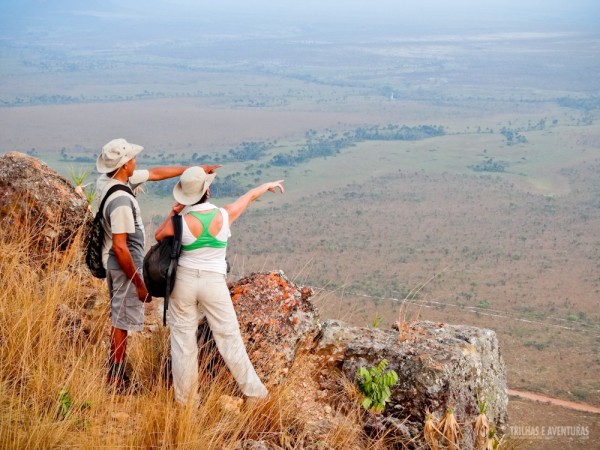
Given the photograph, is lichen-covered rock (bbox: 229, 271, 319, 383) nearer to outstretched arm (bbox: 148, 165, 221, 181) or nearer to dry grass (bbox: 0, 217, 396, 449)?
dry grass (bbox: 0, 217, 396, 449)

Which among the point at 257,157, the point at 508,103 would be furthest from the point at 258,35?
the point at 257,157

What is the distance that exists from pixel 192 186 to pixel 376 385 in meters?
1.62

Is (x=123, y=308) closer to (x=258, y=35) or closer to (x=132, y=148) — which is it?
(x=132, y=148)

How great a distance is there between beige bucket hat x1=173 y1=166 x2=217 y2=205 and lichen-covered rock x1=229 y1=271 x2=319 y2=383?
103cm

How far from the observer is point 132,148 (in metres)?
4.64

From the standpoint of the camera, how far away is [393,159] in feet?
204

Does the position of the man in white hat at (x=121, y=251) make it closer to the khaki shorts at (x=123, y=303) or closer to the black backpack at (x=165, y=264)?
the khaki shorts at (x=123, y=303)

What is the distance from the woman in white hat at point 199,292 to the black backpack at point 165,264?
4cm

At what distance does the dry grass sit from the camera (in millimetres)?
3486

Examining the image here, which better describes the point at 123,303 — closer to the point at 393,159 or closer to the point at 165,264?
the point at 165,264

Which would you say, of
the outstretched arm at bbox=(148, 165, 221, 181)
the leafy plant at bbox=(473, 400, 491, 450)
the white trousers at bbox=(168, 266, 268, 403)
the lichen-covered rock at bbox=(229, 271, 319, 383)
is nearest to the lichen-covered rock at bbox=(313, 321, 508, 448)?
the leafy plant at bbox=(473, 400, 491, 450)

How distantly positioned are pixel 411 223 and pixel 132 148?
3976cm

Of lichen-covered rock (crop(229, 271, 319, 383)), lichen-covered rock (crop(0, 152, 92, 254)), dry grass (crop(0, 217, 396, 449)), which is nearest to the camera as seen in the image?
dry grass (crop(0, 217, 396, 449))

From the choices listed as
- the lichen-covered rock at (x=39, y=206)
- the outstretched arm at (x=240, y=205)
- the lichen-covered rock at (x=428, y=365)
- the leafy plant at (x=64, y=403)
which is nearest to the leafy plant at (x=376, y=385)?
the lichen-covered rock at (x=428, y=365)
